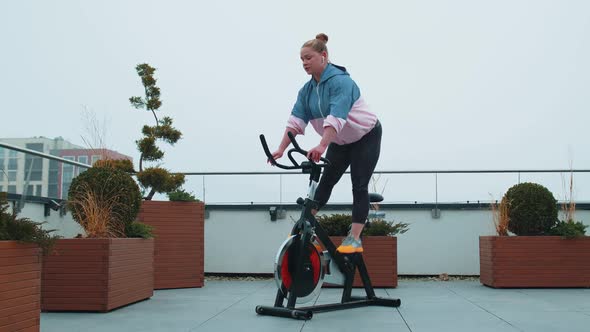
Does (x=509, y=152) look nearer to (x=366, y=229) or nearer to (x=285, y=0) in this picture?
(x=366, y=229)

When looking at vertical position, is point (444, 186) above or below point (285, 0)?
below

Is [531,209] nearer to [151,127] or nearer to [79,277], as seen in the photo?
[79,277]

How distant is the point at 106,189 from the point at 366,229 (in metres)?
2.68

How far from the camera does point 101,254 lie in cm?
388

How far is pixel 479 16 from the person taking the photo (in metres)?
8.32

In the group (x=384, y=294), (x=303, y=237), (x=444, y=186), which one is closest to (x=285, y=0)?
(x=444, y=186)

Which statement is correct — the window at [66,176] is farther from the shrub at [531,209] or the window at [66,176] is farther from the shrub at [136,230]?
the shrub at [531,209]

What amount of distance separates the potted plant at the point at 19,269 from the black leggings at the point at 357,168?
6.29 feet

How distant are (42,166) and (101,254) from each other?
2.48 m

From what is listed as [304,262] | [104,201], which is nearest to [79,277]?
[104,201]

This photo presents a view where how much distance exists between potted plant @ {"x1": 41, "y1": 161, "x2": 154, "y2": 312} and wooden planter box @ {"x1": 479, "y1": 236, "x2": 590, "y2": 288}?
3268mm

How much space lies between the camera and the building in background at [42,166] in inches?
213

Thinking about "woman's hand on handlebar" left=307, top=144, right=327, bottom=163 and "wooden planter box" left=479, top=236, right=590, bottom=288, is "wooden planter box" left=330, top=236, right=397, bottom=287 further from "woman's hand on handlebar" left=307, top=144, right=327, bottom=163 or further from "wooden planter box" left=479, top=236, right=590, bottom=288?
"woman's hand on handlebar" left=307, top=144, right=327, bottom=163

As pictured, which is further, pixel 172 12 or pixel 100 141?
pixel 172 12
